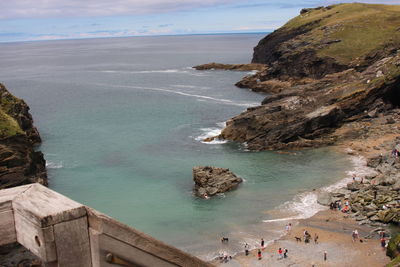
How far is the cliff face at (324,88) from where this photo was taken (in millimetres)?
62250

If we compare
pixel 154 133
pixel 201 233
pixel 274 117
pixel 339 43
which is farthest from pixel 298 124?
pixel 339 43

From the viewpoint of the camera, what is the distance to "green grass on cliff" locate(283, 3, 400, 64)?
103250 millimetres

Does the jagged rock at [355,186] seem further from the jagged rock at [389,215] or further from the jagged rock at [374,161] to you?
the jagged rock at [374,161]

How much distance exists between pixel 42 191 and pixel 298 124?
60554 millimetres

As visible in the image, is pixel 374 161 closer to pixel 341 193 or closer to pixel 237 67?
pixel 341 193

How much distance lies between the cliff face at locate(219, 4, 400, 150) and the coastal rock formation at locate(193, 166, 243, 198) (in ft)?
47.0

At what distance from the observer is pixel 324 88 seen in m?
72.2

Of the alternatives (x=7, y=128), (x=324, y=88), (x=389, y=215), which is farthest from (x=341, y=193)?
(x=7, y=128)

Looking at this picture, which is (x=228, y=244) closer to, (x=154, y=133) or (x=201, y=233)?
(x=201, y=233)

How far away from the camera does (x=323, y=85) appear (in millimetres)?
73625

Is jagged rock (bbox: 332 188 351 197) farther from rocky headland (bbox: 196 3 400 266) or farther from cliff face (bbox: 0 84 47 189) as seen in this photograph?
cliff face (bbox: 0 84 47 189)

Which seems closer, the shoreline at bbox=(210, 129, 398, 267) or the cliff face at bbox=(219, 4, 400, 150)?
the shoreline at bbox=(210, 129, 398, 267)

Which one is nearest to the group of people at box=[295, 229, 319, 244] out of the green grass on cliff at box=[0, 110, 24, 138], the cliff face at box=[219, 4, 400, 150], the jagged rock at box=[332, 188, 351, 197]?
the jagged rock at box=[332, 188, 351, 197]

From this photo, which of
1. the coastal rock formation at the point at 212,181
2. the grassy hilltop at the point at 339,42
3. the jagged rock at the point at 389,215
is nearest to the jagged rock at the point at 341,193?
the jagged rock at the point at 389,215
